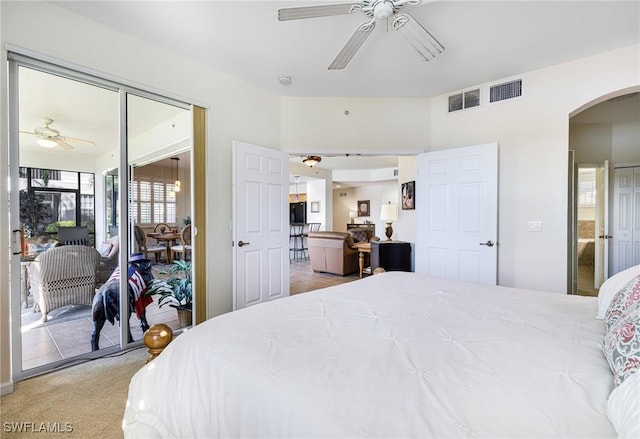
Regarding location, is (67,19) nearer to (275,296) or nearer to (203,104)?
(203,104)

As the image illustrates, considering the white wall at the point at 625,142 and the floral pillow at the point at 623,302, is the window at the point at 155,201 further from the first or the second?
the white wall at the point at 625,142

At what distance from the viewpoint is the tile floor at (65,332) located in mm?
2458

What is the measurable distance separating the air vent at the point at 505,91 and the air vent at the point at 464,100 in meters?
0.15

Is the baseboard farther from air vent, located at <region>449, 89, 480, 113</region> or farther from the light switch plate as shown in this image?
air vent, located at <region>449, 89, 480, 113</region>

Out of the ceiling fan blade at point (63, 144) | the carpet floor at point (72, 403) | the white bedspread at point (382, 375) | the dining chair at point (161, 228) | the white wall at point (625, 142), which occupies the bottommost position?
the carpet floor at point (72, 403)

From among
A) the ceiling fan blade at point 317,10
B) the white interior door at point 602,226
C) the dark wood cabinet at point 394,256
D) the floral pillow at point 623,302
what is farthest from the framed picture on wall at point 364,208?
the floral pillow at point 623,302

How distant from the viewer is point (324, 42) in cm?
266

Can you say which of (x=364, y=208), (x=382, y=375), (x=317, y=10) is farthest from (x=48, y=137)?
(x=364, y=208)

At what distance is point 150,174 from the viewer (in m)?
3.35

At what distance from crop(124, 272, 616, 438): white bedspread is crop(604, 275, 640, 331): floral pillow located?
9 cm

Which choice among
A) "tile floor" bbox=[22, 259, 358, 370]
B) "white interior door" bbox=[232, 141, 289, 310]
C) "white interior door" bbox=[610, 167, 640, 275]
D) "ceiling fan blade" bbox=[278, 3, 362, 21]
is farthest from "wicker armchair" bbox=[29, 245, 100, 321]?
"white interior door" bbox=[610, 167, 640, 275]

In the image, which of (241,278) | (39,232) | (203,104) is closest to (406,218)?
(241,278)

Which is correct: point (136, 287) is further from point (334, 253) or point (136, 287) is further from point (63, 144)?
point (334, 253)

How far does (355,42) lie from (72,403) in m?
2.99
